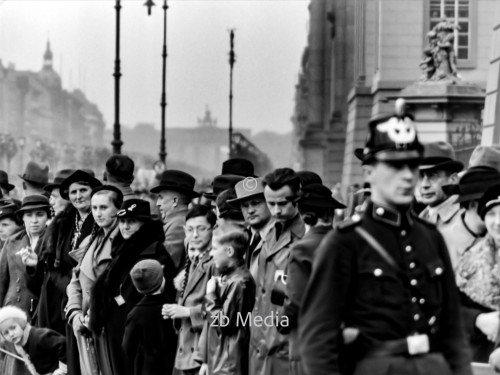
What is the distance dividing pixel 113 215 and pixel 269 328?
3438 millimetres

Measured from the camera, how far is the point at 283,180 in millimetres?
10906

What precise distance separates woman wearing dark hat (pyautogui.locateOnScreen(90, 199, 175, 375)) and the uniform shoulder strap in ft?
20.3

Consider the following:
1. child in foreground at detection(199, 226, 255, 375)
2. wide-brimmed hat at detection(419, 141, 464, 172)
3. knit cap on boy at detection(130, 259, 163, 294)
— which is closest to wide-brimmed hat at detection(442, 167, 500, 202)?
wide-brimmed hat at detection(419, 141, 464, 172)

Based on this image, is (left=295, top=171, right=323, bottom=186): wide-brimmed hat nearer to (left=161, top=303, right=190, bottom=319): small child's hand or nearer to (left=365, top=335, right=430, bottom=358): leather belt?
(left=161, top=303, right=190, bottom=319): small child's hand

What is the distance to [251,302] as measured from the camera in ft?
36.5

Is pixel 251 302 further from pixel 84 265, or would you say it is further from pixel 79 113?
pixel 79 113

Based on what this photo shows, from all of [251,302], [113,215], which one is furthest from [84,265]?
[251,302]

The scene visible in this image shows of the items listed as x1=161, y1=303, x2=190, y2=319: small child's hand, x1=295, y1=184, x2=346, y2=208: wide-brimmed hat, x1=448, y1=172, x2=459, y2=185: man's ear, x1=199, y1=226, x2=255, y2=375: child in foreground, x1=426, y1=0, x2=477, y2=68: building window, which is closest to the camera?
x1=295, y1=184, x2=346, y2=208: wide-brimmed hat

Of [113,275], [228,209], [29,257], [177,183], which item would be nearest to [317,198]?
[228,209]

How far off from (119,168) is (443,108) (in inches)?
674

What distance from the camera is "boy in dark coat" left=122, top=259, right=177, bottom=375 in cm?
1234

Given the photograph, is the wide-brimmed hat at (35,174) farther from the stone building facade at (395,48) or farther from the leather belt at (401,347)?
the stone building facade at (395,48)

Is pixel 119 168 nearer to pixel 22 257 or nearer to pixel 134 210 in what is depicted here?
pixel 22 257

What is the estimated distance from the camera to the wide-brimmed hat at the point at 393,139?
6.75 metres
